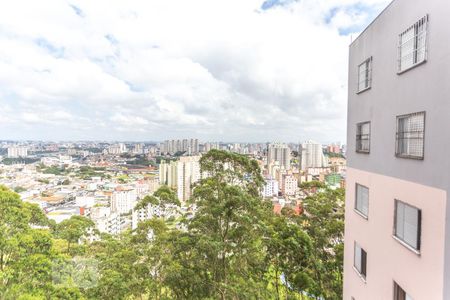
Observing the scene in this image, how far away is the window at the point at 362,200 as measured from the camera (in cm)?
495

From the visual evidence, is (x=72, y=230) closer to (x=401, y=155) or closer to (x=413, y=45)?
(x=401, y=155)

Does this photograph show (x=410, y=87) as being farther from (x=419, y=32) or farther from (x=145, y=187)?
(x=145, y=187)

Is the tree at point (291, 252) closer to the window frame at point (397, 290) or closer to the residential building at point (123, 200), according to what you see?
the window frame at point (397, 290)

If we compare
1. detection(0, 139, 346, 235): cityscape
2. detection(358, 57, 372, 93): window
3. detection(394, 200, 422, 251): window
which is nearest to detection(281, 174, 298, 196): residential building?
detection(0, 139, 346, 235): cityscape

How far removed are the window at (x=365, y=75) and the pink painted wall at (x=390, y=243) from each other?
5.65 ft

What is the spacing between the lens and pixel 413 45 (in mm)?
3520

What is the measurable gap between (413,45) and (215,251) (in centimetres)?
641

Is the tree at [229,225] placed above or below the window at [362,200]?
below

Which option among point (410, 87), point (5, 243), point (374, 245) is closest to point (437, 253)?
point (374, 245)

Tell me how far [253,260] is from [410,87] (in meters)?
6.60

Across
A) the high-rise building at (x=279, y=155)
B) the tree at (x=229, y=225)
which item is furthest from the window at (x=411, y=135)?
the high-rise building at (x=279, y=155)

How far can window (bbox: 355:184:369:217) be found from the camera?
16.2ft

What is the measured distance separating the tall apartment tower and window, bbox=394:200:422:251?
0.01 metres

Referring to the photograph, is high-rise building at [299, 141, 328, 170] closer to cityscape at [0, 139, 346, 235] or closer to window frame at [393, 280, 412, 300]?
cityscape at [0, 139, 346, 235]
